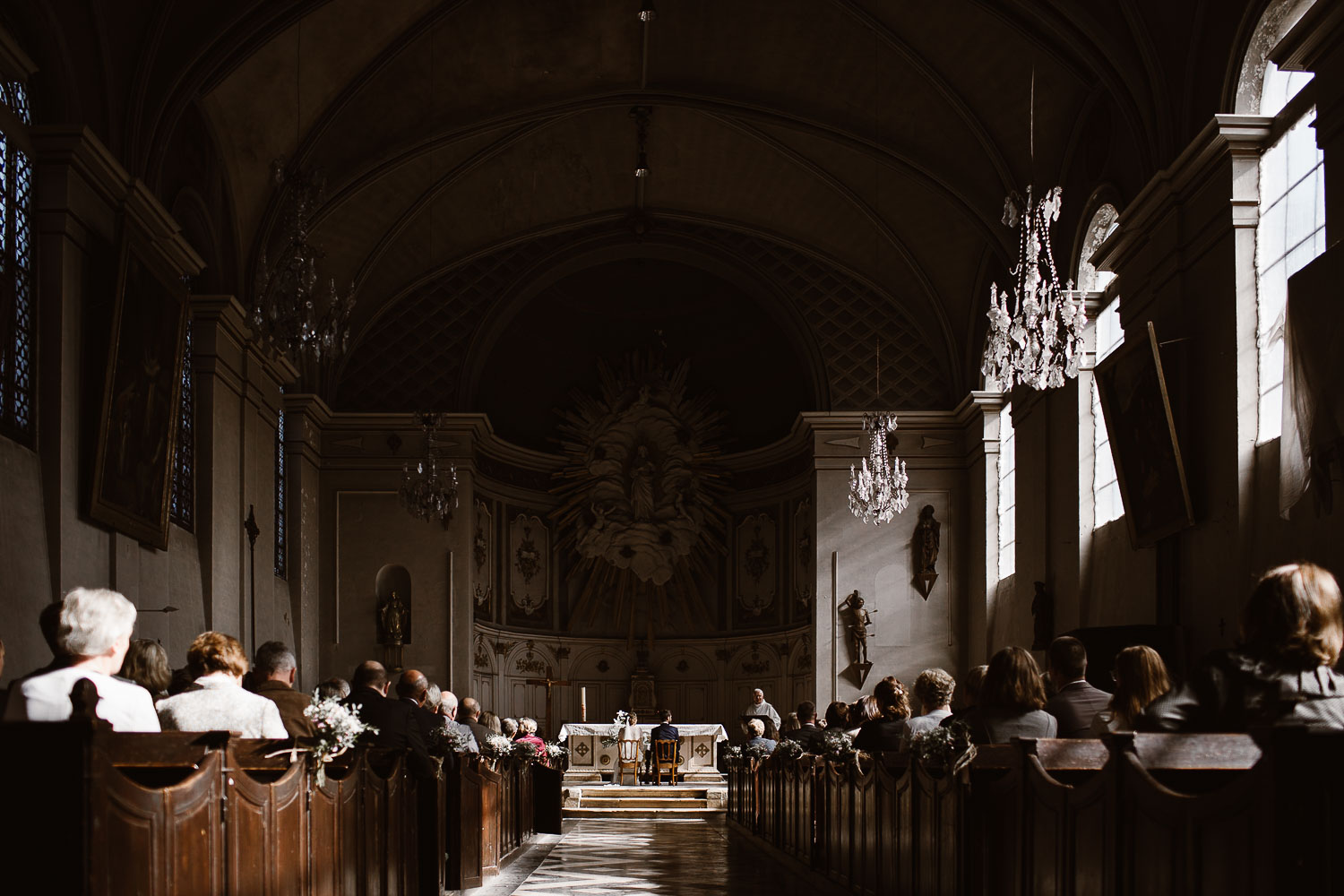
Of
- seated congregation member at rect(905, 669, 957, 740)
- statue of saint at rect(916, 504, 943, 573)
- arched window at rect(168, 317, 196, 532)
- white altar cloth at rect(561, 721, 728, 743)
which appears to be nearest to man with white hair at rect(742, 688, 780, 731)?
white altar cloth at rect(561, 721, 728, 743)

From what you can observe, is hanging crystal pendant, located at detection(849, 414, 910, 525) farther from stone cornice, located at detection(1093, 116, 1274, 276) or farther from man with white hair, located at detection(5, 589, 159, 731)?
man with white hair, located at detection(5, 589, 159, 731)

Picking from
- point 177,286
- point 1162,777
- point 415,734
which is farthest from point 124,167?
point 1162,777

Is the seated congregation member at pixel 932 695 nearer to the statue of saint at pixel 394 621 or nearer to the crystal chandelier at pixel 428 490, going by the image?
the crystal chandelier at pixel 428 490

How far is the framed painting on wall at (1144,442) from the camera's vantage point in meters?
10.3

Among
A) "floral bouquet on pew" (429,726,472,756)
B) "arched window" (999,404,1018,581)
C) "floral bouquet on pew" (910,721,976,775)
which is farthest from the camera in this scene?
"arched window" (999,404,1018,581)

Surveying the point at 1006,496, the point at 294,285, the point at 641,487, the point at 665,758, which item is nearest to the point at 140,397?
the point at 294,285

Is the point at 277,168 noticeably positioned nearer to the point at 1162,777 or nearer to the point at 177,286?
the point at 177,286

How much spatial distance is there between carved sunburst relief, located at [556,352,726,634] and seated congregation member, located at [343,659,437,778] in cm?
1402

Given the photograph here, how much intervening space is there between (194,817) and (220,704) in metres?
0.86

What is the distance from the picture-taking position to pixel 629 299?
71.4 feet

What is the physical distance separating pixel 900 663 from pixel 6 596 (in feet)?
39.2

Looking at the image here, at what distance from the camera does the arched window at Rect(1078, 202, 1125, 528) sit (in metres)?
13.0

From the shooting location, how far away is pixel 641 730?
60.5 ft

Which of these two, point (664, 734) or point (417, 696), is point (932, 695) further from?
point (664, 734)
